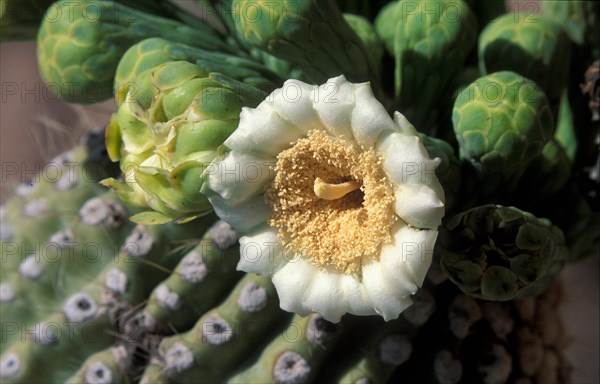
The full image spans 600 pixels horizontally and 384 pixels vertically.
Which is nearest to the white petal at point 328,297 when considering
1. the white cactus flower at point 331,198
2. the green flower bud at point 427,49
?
the white cactus flower at point 331,198

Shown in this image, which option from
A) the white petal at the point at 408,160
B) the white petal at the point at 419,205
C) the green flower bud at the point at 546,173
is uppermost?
the white petal at the point at 408,160

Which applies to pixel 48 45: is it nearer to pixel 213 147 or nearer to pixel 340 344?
pixel 213 147

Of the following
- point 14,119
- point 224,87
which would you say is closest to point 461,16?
point 224,87

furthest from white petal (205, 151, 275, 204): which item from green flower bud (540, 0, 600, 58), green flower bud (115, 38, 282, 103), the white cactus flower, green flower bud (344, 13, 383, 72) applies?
green flower bud (540, 0, 600, 58)

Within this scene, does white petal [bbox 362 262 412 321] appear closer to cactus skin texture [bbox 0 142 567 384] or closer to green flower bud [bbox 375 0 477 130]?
cactus skin texture [bbox 0 142 567 384]

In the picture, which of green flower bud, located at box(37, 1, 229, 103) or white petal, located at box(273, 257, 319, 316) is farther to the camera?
green flower bud, located at box(37, 1, 229, 103)

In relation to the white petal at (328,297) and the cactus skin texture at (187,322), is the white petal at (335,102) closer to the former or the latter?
the white petal at (328,297)

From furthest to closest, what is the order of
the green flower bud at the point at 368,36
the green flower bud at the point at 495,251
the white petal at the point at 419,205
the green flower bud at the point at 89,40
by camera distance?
the green flower bud at the point at 368,36 < the green flower bud at the point at 89,40 < the green flower bud at the point at 495,251 < the white petal at the point at 419,205
